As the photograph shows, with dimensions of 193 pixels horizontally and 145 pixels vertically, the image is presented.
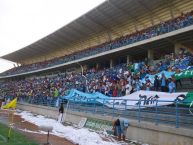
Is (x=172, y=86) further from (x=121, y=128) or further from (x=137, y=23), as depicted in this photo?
(x=137, y=23)

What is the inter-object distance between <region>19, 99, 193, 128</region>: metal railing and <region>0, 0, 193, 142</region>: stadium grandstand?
1.35 feet

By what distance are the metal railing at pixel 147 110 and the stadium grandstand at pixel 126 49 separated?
41cm

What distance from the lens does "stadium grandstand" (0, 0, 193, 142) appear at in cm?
2019

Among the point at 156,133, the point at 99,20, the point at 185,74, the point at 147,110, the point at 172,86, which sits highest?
the point at 99,20

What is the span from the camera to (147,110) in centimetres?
1505

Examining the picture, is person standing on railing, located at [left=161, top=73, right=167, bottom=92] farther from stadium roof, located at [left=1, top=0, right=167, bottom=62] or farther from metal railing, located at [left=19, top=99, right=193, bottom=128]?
stadium roof, located at [left=1, top=0, right=167, bottom=62]

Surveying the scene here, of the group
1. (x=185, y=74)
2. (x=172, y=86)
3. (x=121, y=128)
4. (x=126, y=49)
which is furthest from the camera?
(x=126, y=49)

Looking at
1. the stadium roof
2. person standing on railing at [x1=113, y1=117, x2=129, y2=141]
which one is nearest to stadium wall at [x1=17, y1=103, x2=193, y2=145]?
person standing on railing at [x1=113, y1=117, x2=129, y2=141]

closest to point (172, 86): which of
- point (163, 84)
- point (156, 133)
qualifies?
point (163, 84)

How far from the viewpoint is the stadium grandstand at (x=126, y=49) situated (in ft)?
66.2

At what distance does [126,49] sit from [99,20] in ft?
24.3

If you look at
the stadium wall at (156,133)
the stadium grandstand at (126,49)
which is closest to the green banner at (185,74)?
the stadium grandstand at (126,49)

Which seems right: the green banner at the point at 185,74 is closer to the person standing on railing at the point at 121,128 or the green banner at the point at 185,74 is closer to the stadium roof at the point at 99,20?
the person standing on railing at the point at 121,128

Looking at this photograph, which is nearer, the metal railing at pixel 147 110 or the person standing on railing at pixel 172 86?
the metal railing at pixel 147 110
